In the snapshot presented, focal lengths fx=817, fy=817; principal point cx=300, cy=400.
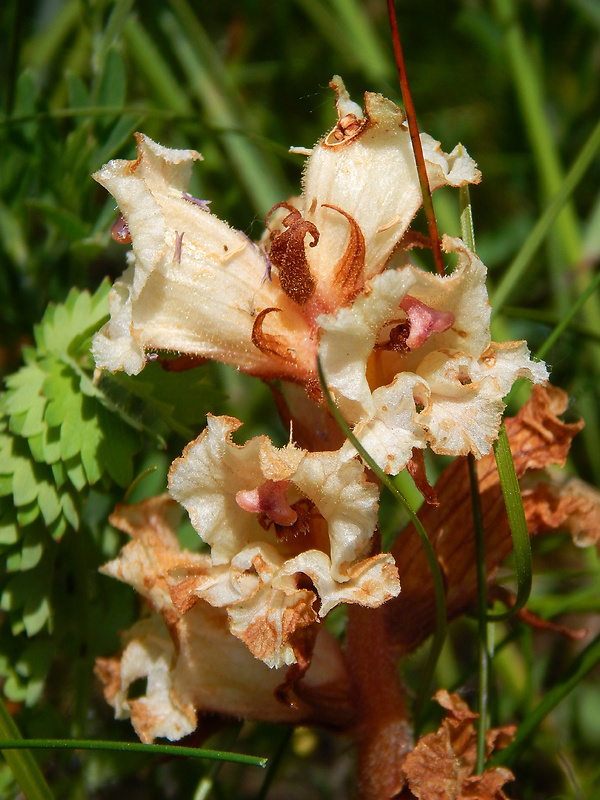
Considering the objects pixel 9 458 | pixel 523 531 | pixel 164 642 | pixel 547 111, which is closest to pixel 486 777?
pixel 523 531

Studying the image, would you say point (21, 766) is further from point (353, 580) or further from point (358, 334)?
point (358, 334)

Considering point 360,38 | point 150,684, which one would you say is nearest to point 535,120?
point 360,38

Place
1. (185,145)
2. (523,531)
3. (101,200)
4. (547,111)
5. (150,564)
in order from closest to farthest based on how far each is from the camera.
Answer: (523,531)
(150,564)
(185,145)
(101,200)
(547,111)

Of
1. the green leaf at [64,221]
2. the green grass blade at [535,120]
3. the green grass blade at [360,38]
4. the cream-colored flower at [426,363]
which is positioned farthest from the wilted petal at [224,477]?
the green grass blade at [360,38]

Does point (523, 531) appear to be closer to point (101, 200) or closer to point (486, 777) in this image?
point (486, 777)

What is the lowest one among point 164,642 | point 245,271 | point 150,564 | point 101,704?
point 101,704

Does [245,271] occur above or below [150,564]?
above

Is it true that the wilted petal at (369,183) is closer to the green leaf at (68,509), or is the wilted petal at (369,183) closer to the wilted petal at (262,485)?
the wilted petal at (262,485)
